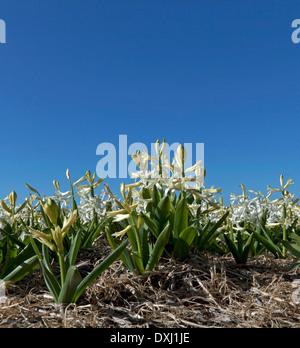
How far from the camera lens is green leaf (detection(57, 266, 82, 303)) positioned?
1.97m

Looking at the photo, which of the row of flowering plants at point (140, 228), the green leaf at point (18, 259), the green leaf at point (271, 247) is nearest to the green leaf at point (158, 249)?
the row of flowering plants at point (140, 228)

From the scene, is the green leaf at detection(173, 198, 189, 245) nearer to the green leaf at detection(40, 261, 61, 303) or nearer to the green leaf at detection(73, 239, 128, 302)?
the green leaf at detection(73, 239, 128, 302)

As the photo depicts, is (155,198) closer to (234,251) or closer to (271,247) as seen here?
(234,251)

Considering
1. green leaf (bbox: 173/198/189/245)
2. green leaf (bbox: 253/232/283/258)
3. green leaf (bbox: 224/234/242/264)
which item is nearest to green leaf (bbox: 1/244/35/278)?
green leaf (bbox: 173/198/189/245)

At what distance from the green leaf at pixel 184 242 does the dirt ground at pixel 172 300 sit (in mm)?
75

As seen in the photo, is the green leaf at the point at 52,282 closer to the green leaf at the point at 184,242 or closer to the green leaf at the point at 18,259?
the green leaf at the point at 18,259

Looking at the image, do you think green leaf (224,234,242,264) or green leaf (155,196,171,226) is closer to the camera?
green leaf (155,196,171,226)

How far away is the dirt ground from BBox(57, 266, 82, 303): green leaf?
56 millimetres

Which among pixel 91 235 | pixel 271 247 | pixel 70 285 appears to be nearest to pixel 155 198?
pixel 91 235
